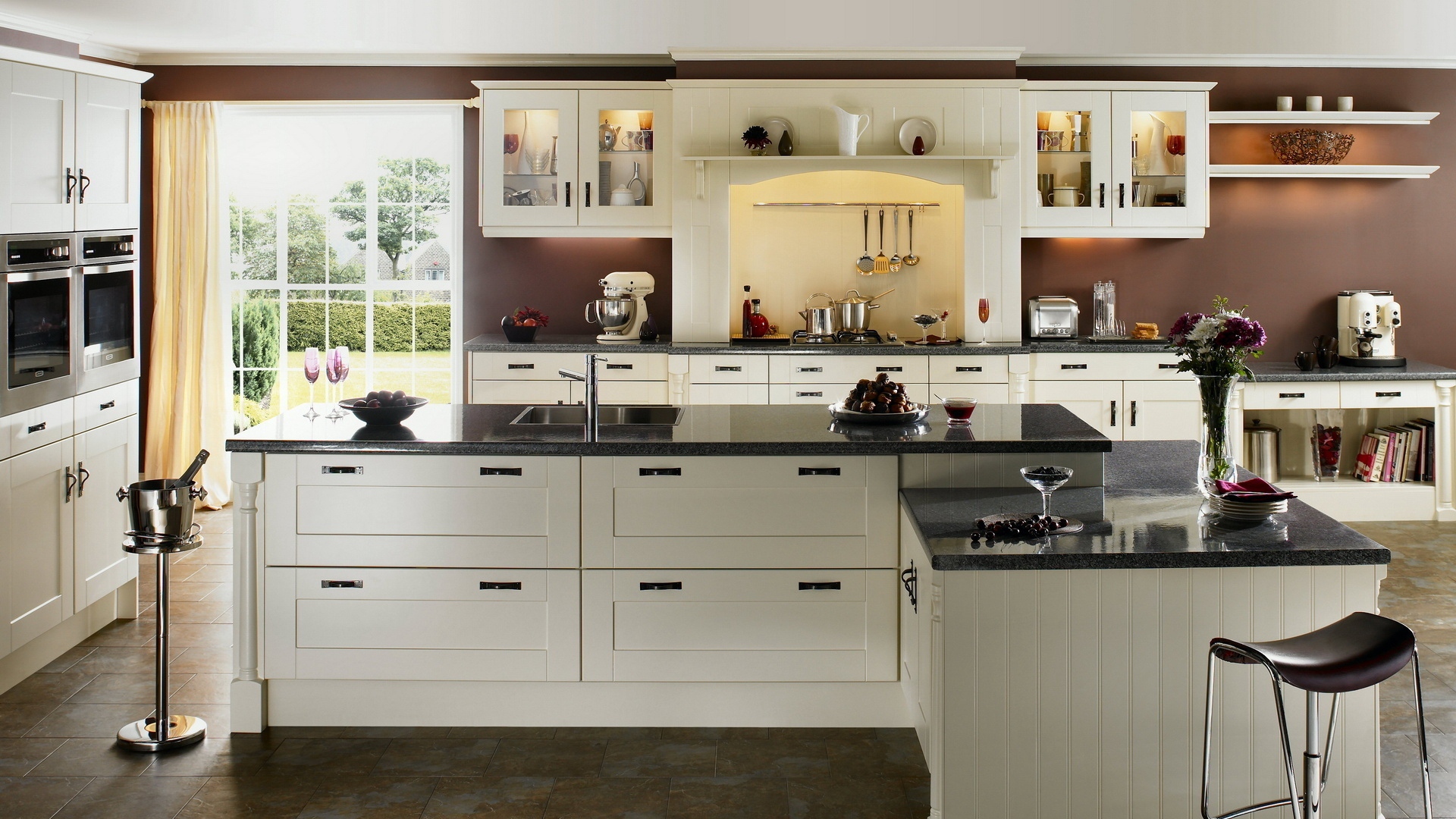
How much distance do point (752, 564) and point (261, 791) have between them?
143 cm

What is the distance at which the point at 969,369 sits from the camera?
6082mm

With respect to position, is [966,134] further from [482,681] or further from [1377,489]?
[482,681]

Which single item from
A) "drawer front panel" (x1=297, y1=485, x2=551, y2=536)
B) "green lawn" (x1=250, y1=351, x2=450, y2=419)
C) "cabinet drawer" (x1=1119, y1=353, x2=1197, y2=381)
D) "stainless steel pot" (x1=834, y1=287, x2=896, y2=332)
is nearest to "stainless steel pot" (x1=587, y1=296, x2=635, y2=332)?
"stainless steel pot" (x1=834, y1=287, x2=896, y2=332)

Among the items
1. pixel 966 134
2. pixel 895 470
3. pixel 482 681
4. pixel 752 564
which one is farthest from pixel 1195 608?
pixel 966 134

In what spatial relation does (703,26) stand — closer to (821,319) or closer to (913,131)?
(913,131)

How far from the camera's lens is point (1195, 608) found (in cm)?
283

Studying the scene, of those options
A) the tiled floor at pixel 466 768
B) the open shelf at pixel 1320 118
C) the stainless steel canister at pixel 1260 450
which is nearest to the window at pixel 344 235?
the tiled floor at pixel 466 768

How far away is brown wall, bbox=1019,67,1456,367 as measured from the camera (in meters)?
6.72

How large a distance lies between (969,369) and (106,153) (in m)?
3.83

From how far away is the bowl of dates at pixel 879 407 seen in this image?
3783 millimetres

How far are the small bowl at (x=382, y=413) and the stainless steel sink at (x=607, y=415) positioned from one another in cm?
36

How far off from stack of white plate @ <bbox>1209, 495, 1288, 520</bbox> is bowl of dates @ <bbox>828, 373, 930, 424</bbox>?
39.6 inches

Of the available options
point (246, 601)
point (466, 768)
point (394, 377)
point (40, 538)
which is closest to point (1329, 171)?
point (394, 377)

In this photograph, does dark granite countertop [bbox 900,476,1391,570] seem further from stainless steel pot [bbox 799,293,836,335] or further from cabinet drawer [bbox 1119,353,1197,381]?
stainless steel pot [bbox 799,293,836,335]
